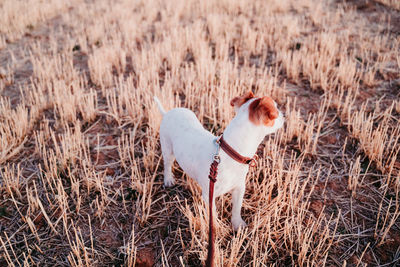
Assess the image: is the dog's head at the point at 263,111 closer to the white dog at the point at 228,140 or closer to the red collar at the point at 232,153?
the white dog at the point at 228,140

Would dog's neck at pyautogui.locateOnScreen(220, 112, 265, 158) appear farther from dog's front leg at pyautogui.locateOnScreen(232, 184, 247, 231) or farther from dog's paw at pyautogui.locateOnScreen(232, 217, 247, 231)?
dog's paw at pyautogui.locateOnScreen(232, 217, 247, 231)

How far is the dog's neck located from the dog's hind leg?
0.91 metres

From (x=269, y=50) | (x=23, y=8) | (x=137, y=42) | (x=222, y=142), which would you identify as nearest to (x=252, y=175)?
(x=222, y=142)

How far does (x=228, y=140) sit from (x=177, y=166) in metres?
1.39

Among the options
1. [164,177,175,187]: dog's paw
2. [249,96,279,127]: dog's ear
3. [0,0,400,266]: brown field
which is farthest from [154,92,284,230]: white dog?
[0,0,400,266]: brown field

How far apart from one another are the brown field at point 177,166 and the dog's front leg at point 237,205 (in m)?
0.10

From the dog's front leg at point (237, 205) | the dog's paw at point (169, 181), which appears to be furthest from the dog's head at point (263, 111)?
the dog's paw at point (169, 181)

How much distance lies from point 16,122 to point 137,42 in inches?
166

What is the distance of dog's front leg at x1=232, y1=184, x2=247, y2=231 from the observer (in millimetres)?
2263

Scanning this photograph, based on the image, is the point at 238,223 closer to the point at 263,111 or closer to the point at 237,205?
the point at 237,205

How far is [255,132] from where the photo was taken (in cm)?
186

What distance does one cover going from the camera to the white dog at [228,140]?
5.94 feet

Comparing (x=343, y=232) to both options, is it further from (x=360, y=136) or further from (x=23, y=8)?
(x=23, y=8)

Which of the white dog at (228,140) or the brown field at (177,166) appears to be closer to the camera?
the white dog at (228,140)
